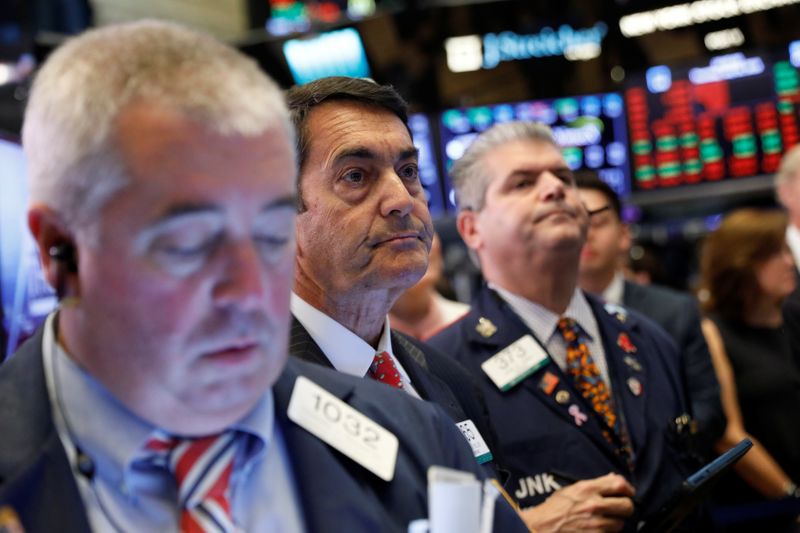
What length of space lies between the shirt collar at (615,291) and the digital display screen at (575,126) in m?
1.27

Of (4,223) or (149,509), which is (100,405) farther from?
(4,223)

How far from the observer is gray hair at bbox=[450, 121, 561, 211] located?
9.92 ft

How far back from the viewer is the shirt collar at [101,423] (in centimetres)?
114

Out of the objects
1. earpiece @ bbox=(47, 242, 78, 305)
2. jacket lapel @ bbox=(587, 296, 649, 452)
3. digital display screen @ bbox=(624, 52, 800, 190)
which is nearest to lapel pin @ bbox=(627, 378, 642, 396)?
jacket lapel @ bbox=(587, 296, 649, 452)

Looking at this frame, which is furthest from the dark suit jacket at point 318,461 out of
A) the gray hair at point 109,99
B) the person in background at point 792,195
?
the person in background at point 792,195

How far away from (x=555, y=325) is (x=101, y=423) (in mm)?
1854

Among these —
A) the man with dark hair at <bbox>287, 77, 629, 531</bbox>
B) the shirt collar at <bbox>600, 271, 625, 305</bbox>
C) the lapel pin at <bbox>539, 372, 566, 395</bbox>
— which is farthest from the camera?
the shirt collar at <bbox>600, 271, 625, 305</bbox>

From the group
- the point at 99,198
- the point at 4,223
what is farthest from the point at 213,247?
the point at 4,223

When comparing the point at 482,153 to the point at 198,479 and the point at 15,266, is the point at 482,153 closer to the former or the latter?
the point at 15,266

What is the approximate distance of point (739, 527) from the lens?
13.2ft

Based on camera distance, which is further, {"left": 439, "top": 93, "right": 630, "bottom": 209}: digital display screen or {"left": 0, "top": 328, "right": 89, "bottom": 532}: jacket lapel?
{"left": 439, "top": 93, "right": 630, "bottom": 209}: digital display screen

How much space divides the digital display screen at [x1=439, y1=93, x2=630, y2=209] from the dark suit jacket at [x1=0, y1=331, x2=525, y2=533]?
3.99 metres

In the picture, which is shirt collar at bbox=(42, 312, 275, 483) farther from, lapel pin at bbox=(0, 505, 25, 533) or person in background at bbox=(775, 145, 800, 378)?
person in background at bbox=(775, 145, 800, 378)

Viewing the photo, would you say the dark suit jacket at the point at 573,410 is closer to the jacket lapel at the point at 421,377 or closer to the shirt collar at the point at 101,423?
the jacket lapel at the point at 421,377
